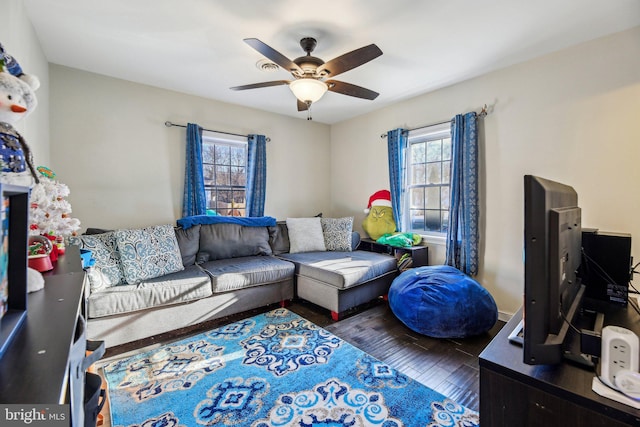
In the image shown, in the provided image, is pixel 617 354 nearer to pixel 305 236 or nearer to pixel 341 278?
pixel 341 278

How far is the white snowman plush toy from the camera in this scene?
40.7 inches

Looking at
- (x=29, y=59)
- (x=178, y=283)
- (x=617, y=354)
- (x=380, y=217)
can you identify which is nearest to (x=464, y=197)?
(x=380, y=217)

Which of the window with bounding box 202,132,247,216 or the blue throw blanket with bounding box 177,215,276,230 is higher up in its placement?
the window with bounding box 202,132,247,216

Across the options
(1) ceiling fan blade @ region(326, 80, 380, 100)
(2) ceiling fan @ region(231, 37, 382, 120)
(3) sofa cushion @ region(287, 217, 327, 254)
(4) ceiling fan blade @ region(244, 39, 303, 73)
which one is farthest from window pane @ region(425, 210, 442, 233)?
(4) ceiling fan blade @ region(244, 39, 303, 73)

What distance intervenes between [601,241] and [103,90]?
424cm

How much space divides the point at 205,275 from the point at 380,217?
2.37 metres

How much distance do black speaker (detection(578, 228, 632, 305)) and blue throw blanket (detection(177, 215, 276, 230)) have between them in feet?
10.3

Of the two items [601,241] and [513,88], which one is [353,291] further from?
[513,88]

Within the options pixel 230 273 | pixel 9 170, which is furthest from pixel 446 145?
pixel 9 170

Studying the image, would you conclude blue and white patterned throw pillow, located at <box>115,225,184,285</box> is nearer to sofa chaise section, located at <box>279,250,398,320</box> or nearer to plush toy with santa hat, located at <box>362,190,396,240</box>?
sofa chaise section, located at <box>279,250,398,320</box>

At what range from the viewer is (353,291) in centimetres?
294

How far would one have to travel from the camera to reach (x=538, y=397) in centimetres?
77

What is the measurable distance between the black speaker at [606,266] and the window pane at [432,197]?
2.13m

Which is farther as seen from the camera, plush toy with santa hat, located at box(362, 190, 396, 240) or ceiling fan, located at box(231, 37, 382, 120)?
plush toy with santa hat, located at box(362, 190, 396, 240)
